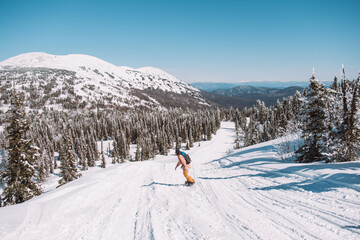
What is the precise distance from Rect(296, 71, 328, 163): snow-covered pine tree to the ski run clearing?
275 inches

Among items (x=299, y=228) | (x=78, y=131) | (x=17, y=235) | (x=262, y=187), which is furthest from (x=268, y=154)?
(x=78, y=131)

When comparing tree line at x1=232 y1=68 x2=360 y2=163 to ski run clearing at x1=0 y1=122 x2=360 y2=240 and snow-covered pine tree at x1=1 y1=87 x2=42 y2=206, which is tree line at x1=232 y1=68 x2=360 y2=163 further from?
snow-covered pine tree at x1=1 y1=87 x2=42 y2=206

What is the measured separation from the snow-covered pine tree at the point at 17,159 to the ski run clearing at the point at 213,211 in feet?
31.5

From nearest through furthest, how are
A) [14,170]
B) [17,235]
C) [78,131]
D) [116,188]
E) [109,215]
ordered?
1. [17,235]
2. [109,215]
3. [116,188]
4. [14,170]
5. [78,131]

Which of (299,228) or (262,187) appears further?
(262,187)

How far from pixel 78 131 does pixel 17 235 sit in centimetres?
11274

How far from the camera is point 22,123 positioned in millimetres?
16344

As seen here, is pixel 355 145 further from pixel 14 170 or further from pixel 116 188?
pixel 14 170

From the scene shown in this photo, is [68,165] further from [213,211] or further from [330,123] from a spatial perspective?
[330,123]

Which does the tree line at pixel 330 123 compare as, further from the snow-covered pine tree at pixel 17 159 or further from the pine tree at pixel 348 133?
the snow-covered pine tree at pixel 17 159

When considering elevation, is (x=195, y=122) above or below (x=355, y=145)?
below

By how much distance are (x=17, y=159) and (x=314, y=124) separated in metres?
26.2

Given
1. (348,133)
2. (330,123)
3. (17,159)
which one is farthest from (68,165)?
(348,133)

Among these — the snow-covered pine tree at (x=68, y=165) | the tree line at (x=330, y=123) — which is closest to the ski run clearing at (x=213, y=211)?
the tree line at (x=330, y=123)
